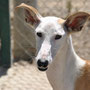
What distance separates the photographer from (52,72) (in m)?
3.06

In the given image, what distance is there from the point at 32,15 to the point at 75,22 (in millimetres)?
437

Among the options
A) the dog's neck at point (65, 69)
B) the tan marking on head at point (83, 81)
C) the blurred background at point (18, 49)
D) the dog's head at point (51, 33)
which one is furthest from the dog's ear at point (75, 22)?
the blurred background at point (18, 49)

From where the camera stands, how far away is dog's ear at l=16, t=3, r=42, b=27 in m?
3.00

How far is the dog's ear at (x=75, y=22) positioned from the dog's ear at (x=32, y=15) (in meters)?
0.29

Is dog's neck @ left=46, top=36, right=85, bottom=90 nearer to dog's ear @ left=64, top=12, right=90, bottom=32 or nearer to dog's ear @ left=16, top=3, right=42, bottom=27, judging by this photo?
dog's ear @ left=64, top=12, right=90, bottom=32

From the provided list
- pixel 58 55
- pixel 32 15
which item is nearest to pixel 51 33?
pixel 58 55

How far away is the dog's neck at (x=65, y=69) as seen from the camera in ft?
9.80

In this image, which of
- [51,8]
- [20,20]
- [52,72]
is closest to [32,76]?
[20,20]

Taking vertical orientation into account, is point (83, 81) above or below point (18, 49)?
above

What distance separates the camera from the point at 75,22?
296cm

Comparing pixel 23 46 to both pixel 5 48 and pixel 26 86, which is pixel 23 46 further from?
pixel 26 86

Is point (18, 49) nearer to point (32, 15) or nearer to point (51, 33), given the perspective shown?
point (32, 15)

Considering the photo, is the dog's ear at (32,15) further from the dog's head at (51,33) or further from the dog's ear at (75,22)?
the dog's ear at (75,22)

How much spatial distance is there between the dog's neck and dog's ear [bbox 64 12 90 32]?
16cm
